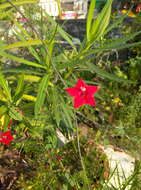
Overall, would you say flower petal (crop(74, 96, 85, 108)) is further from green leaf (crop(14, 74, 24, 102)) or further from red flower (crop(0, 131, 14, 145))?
red flower (crop(0, 131, 14, 145))

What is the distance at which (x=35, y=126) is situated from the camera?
5.01 feet

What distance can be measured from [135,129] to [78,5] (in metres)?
3.39

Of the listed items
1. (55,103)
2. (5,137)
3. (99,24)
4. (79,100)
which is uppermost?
(99,24)

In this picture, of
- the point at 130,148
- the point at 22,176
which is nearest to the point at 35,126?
the point at 22,176

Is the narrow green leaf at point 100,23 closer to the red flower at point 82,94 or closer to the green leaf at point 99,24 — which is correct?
the green leaf at point 99,24

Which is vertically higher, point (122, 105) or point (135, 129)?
Result: point (122, 105)

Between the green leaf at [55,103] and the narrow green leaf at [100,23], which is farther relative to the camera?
the green leaf at [55,103]

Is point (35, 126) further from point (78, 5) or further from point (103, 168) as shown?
point (78, 5)

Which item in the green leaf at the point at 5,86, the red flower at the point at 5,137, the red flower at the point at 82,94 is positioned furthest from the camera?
the red flower at the point at 5,137

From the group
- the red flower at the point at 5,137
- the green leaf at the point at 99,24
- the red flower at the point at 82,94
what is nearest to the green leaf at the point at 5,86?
the red flower at the point at 5,137

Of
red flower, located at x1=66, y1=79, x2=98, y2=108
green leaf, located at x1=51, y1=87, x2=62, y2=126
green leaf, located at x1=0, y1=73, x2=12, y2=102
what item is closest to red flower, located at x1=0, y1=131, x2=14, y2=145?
green leaf, located at x1=0, y1=73, x2=12, y2=102

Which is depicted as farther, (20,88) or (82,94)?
(20,88)

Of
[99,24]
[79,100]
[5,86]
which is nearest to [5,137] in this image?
[5,86]

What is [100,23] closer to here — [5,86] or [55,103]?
[55,103]
